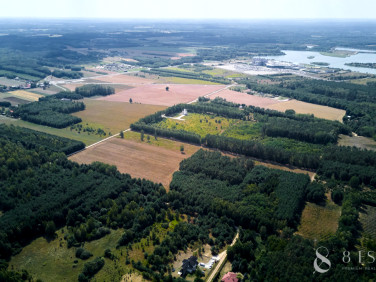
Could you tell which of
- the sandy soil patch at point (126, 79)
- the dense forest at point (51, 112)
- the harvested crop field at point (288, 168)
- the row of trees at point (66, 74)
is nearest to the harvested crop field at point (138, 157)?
the harvested crop field at point (288, 168)

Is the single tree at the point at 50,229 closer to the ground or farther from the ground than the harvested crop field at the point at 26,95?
closer to the ground

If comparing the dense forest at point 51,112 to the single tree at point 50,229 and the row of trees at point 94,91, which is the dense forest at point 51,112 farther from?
the single tree at point 50,229

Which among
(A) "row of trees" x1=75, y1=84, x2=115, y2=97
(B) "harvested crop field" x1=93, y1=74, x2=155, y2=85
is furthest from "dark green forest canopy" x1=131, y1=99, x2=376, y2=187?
(B) "harvested crop field" x1=93, y1=74, x2=155, y2=85

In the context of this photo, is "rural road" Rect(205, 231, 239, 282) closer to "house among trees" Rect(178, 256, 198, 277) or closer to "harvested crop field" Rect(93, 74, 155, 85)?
"house among trees" Rect(178, 256, 198, 277)

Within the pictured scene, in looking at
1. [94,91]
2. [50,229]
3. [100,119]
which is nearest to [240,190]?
[50,229]

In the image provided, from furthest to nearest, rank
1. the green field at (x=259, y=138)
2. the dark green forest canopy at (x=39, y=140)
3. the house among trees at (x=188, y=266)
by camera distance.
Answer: the green field at (x=259, y=138) → the dark green forest canopy at (x=39, y=140) → the house among trees at (x=188, y=266)

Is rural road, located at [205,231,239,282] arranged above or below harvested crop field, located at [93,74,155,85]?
below

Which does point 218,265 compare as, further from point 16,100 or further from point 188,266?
point 16,100

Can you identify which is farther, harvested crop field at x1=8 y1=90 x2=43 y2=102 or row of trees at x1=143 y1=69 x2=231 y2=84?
row of trees at x1=143 y1=69 x2=231 y2=84
